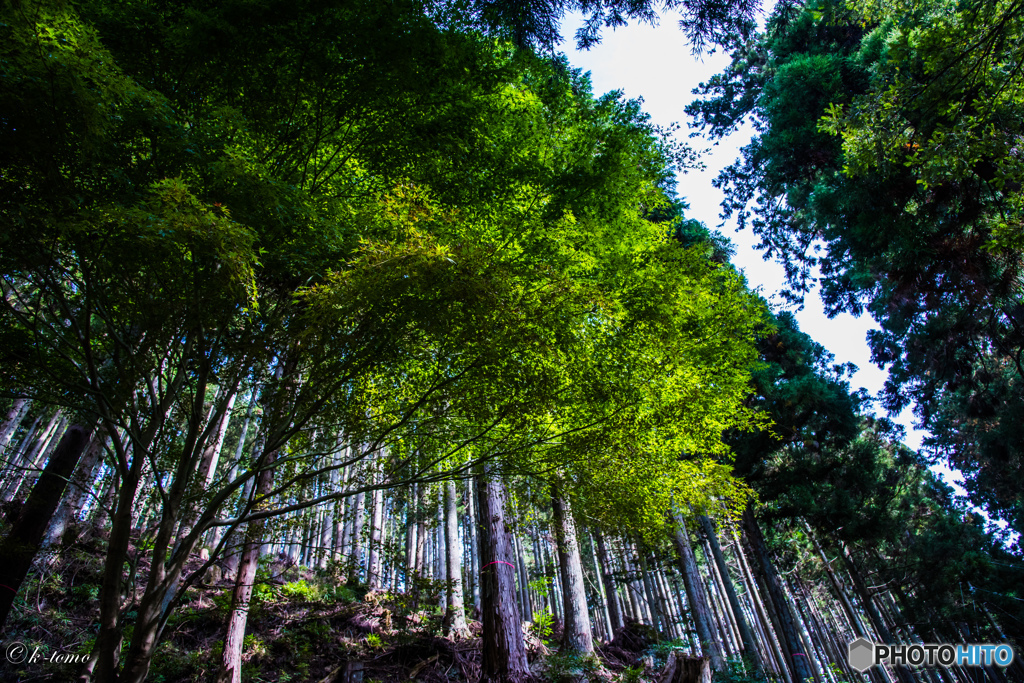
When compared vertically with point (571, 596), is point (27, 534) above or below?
above

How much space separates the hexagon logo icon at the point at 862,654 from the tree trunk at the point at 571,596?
11.0ft

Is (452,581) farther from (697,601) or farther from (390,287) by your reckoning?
(390,287)

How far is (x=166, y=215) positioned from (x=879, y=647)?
23.9ft

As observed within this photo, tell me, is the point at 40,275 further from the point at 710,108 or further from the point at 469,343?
the point at 710,108

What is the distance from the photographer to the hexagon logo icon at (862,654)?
13.7ft

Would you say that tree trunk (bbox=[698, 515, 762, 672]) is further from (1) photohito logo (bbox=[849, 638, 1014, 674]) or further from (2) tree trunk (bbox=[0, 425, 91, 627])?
(2) tree trunk (bbox=[0, 425, 91, 627])

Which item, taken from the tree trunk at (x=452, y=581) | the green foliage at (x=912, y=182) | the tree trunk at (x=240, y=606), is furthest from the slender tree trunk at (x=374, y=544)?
the green foliage at (x=912, y=182)

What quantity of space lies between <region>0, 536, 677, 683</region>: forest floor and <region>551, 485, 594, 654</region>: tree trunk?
0.45m

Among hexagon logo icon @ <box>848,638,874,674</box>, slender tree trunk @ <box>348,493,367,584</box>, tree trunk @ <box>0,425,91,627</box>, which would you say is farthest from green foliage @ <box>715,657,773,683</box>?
tree trunk @ <box>0,425,91,627</box>

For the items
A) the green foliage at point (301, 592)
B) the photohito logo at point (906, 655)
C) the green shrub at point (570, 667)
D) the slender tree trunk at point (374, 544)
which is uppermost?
the slender tree trunk at point (374, 544)

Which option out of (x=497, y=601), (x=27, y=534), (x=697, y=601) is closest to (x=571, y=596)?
(x=497, y=601)

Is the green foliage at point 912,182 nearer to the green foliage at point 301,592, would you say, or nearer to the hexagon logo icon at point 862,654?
the hexagon logo icon at point 862,654

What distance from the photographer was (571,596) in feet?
22.5

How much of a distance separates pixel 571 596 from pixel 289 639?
4.98 meters
